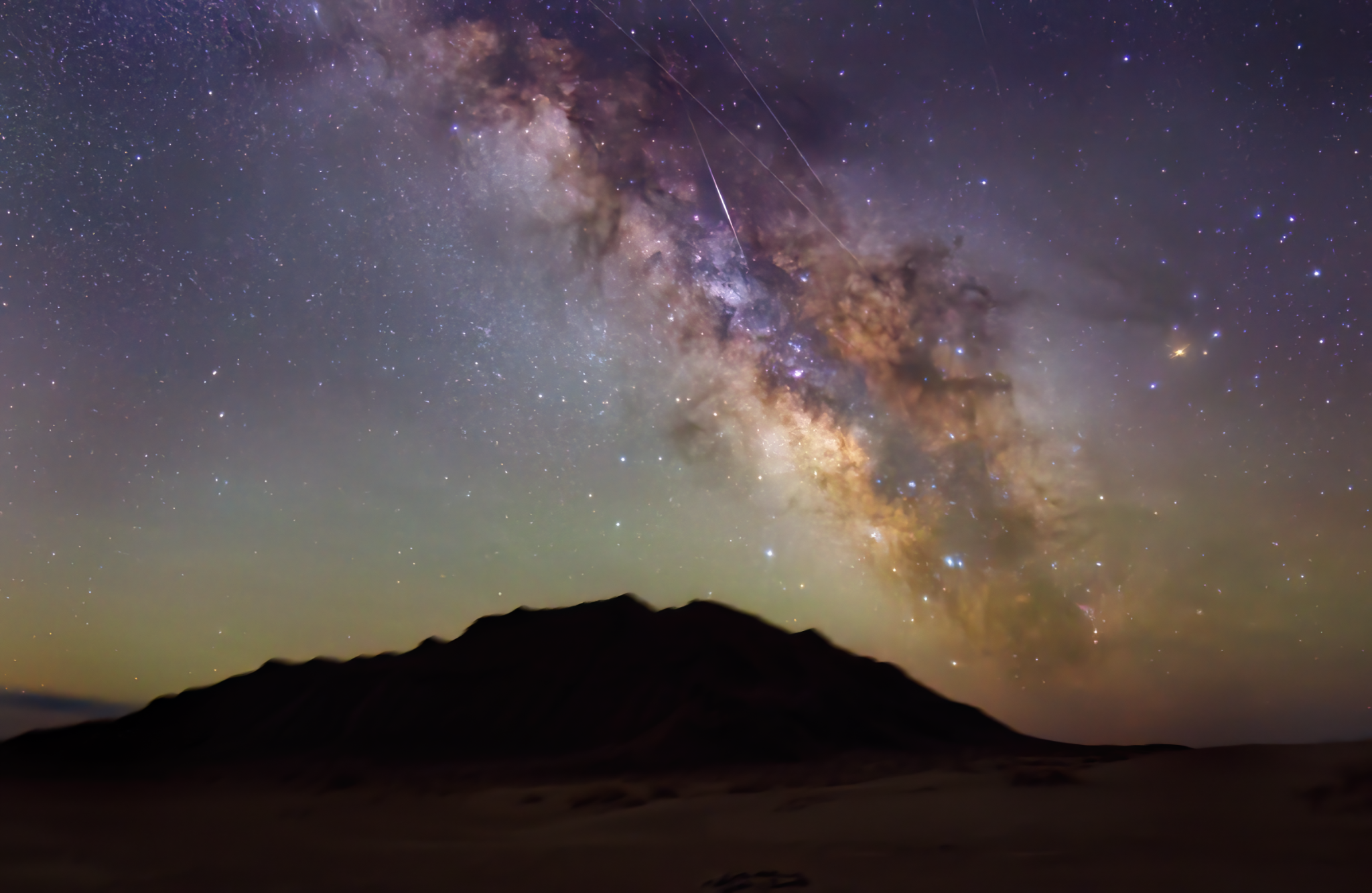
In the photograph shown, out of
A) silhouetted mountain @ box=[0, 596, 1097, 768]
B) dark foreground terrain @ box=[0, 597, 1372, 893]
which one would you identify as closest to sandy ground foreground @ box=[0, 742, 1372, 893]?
dark foreground terrain @ box=[0, 597, 1372, 893]

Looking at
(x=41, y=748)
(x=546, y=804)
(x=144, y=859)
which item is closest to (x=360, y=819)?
(x=546, y=804)

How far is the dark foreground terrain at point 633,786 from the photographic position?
11.9 metres

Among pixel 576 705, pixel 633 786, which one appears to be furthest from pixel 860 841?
pixel 576 705

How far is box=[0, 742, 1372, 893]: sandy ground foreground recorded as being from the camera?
10.6 metres

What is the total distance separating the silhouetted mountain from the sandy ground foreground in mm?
27572

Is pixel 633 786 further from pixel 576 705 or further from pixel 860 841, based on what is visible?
pixel 576 705

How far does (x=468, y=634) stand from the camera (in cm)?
7662

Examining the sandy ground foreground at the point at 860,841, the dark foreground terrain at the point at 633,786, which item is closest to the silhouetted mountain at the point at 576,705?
→ the dark foreground terrain at the point at 633,786

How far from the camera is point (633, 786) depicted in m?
35.7

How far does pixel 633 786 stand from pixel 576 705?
26045mm

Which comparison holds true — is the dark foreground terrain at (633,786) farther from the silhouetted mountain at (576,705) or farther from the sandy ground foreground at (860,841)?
the silhouetted mountain at (576,705)

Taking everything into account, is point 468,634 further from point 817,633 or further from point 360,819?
point 360,819

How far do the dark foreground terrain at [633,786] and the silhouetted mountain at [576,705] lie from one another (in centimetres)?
29

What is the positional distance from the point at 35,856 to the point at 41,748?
70151 mm
